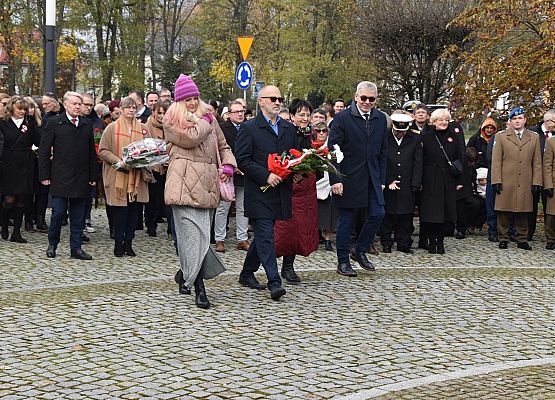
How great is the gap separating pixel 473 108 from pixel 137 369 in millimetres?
12540

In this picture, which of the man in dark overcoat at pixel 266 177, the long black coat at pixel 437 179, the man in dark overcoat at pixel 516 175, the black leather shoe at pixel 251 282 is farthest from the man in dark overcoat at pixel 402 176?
the man in dark overcoat at pixel 266 177

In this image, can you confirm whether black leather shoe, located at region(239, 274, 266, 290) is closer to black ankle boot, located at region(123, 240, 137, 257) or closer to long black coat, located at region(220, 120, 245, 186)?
black ankle boot, located at region(123, 240, 137, 257)

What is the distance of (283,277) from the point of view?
1097 cm

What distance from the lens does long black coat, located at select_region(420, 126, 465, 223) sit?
45.3ft

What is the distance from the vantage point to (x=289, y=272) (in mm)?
10859

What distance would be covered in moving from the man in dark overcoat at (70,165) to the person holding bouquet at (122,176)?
20cm

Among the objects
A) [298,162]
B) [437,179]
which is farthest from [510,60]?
[298,162]

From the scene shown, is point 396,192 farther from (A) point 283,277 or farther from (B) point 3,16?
(B) point 3,16

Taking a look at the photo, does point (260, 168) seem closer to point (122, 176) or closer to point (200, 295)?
point (200, 295)

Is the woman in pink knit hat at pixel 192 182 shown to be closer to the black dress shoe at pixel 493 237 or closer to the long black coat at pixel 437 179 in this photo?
the long black coat at pixel 437 179

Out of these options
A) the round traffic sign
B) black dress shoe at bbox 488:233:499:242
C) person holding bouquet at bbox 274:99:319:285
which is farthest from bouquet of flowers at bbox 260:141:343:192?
the round traffic sign

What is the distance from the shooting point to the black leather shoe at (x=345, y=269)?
37.3 ft

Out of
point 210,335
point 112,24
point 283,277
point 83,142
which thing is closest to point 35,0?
point 112,24

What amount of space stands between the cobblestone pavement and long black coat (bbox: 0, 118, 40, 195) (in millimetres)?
1631
